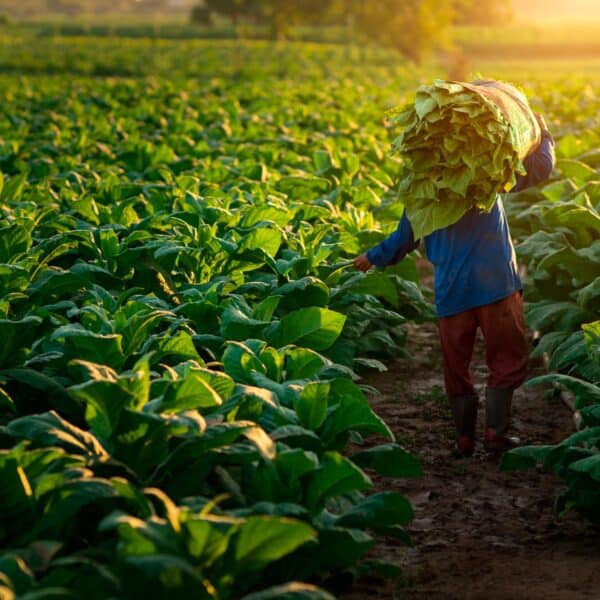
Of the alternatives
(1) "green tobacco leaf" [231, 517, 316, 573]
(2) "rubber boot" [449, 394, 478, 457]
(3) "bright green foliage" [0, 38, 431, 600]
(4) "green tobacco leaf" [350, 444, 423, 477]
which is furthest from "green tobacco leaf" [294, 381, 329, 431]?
(2) "rubber boot" [449, 394, 478, 457]

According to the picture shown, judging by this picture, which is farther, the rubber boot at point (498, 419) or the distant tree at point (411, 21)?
the distant tree at point (411, 21)

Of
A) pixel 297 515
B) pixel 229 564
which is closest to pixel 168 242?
pixel 297 515

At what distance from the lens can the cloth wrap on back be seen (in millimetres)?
4750

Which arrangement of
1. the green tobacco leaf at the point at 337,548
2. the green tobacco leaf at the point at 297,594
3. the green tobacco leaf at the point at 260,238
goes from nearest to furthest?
the green tobacco leaf at the point at 297,594 → the green tobacco leaf at the point at 337,548 → the green tobacco leaf at the point at 260,238

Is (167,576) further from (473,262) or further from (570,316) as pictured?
(570,316)

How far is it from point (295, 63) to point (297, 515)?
35318 mm

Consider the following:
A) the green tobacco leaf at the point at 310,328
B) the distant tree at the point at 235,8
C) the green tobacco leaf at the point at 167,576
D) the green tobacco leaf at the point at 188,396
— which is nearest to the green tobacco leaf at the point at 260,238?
the green tobacco leaf at the point at 310,328

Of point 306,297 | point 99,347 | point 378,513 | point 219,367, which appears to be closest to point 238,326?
point 219,367

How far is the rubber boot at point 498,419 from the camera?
211 inches

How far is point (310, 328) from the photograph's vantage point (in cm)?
487

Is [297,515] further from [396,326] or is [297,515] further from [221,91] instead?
[221,91]

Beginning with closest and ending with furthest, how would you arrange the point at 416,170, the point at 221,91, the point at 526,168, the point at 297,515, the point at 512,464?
1. the point at 297,515
2. the point at 512,464
3. the point at 416,170
4. the point at 526,168
5. the point at 221,91

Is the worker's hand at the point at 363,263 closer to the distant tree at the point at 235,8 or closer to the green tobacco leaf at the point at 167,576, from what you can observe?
the green tobacco leaf at the point at 167,576

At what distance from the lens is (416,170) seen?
500cm
